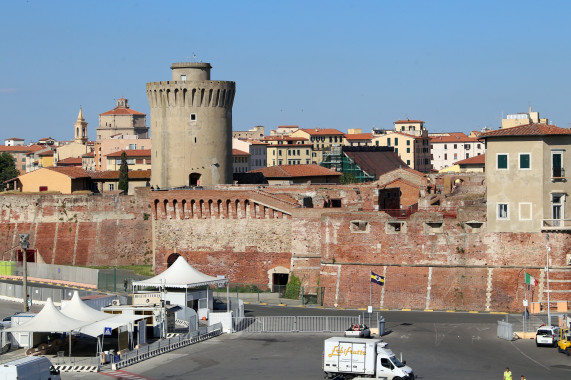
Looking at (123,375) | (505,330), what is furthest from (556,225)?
(123,375)

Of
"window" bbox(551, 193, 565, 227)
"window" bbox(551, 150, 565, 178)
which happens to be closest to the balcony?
"window" bbox(551, 193, 565, 227)

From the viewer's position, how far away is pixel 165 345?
182ft

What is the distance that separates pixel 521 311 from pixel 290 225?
18.8 m

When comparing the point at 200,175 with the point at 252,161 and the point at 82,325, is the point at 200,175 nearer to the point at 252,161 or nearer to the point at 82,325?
the point at 82,325

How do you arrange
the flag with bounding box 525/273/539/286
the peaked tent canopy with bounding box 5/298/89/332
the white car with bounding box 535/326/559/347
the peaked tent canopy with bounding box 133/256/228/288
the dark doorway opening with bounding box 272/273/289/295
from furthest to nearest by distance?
the dark doorway opening with bounding box 272/273/289/295 < the peaked tent canopy with bounding box 133/256/228/288 < the flag with bounding box 525/273/539/286 < the white car with bounding box 535/326/559/347 < the peaked tent canopy with bounding box 5/298/89/332

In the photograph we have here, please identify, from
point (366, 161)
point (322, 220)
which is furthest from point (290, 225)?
point (366, 161)

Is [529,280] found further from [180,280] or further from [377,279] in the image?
[180,280]

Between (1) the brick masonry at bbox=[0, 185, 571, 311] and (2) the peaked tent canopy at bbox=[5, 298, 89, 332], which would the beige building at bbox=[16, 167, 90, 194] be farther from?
(2) the peaked tent canopy at bbox=[5, 298, 89, 332]

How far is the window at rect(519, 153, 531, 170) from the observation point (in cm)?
6469

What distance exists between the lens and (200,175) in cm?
8838

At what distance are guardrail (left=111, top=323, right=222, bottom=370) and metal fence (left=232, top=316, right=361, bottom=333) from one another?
161 centimetres

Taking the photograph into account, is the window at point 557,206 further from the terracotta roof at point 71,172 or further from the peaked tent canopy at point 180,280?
the terracotta roof at point 71,172

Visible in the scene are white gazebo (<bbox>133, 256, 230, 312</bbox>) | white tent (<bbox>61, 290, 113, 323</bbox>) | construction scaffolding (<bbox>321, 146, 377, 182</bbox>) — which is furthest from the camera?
construction scaffolding (<bbox>321, 146, 377, 182</bbox>)

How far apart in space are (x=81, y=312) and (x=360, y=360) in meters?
15.8
